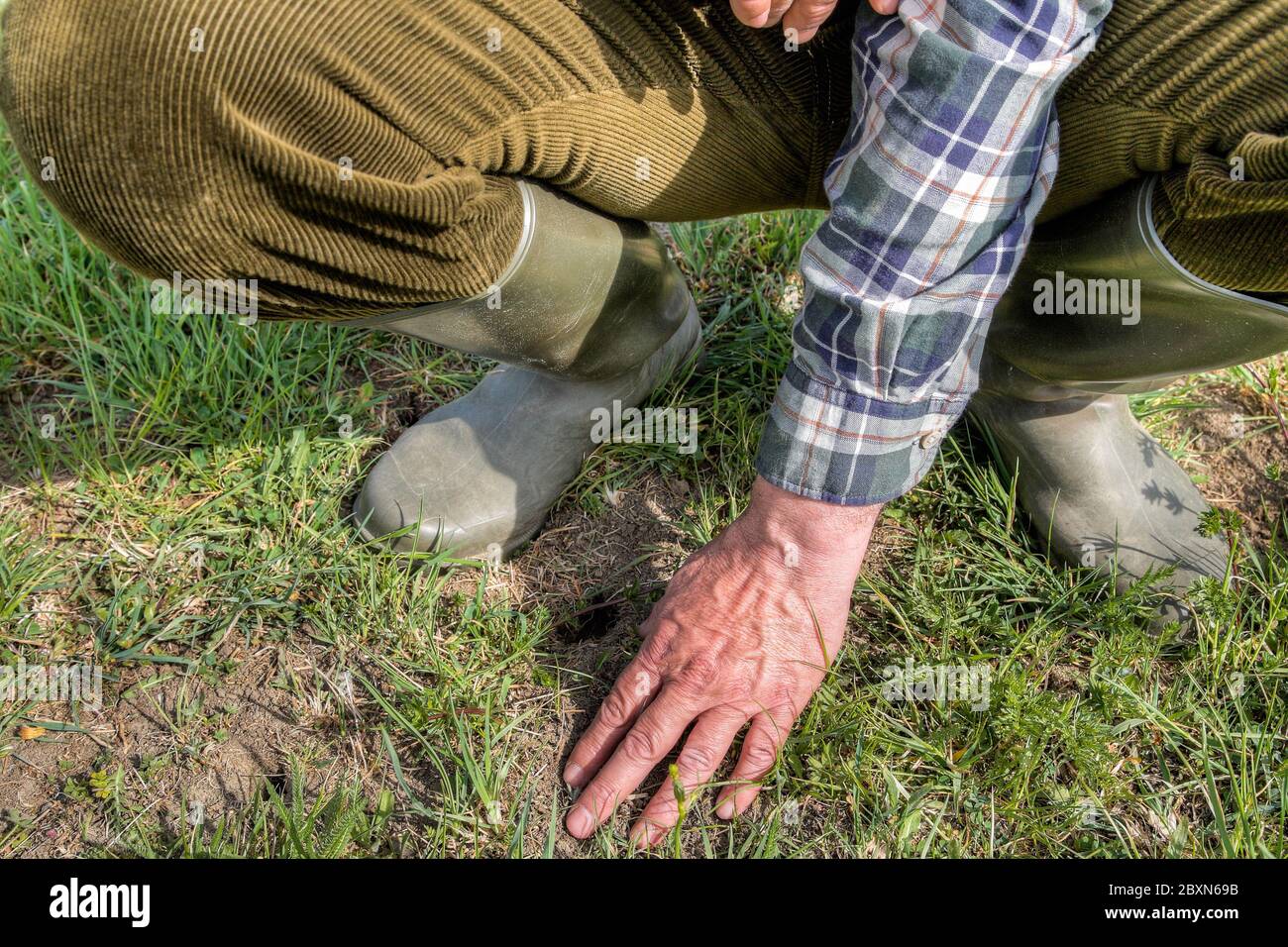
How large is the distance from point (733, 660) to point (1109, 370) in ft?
2.47

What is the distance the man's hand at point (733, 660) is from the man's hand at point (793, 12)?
0.63 m

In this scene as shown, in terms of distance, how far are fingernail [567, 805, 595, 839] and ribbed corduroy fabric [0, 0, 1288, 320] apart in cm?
84

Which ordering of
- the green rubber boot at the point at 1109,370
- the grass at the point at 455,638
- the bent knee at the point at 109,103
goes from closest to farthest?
the bent knee at the point at 109,103, the green rubber boot at the point at 1109,370, the grass at the point at 455,638

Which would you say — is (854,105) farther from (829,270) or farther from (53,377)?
(53,377)

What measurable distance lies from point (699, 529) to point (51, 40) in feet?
4.14

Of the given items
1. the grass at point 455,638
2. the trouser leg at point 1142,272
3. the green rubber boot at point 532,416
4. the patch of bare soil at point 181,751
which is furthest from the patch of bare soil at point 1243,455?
the patch of bare soil at point 181,751

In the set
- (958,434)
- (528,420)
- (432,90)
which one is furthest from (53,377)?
(958,434)

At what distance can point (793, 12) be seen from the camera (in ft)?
4.02

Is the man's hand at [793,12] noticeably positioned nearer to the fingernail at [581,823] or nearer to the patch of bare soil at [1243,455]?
the fingernail at [581,823]

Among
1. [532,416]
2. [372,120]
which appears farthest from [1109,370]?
[372,120]

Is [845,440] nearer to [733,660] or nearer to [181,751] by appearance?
[733,660]

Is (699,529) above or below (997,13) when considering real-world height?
below

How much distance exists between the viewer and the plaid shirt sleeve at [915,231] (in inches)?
44.0

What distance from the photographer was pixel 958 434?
1.96m
